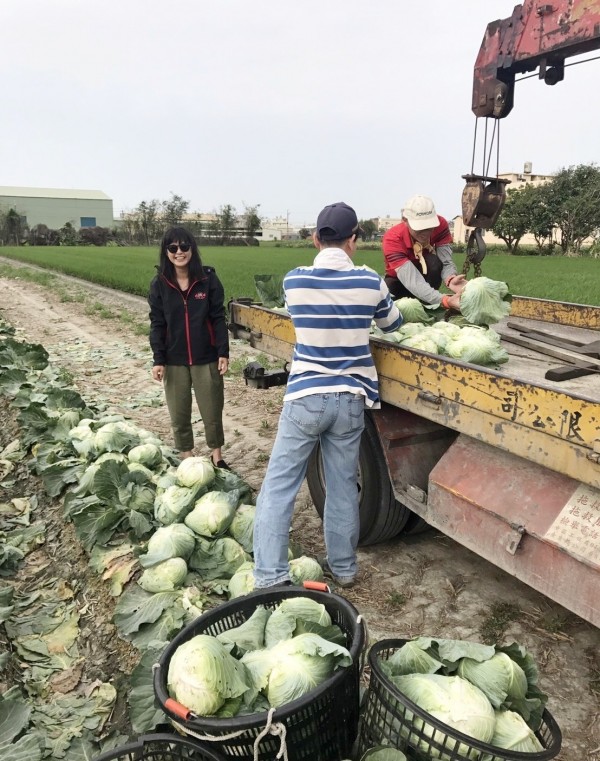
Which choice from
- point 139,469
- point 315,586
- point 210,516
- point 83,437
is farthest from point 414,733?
point 83,437

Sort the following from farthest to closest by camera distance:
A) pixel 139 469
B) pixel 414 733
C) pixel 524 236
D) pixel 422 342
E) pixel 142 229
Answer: pixel 142 229 < pixel 524 236 < pixel 139 469 < pixel 422 342 < pixel 414 733

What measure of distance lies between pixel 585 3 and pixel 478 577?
12.0 ft

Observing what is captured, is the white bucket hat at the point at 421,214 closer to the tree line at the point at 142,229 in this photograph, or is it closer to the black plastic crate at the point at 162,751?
the black plastic crate at the point at 162,751

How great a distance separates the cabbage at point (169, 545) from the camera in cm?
341

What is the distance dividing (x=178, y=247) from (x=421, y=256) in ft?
6.14

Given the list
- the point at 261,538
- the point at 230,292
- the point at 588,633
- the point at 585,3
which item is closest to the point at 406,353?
the point at 261,538

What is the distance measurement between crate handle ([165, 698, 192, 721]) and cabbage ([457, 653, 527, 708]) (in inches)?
35.8

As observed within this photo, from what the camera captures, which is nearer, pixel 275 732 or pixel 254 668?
pixel 275 732

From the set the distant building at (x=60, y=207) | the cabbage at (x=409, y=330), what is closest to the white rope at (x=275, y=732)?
A: the cabbage at (x=409, y=330)

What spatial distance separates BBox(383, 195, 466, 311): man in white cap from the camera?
4309 millimetres

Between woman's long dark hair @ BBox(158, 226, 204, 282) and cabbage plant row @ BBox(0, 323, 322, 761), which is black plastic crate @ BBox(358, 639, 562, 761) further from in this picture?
woman's long dark hair @ BBox(158, 226, 204, 282)

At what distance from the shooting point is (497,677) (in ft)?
6.38

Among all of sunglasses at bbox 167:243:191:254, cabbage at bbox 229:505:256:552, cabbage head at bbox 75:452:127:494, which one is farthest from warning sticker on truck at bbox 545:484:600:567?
sunglasses at bbox 167:243:191:254

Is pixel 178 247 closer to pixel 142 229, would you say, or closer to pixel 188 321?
pixel 188 321
